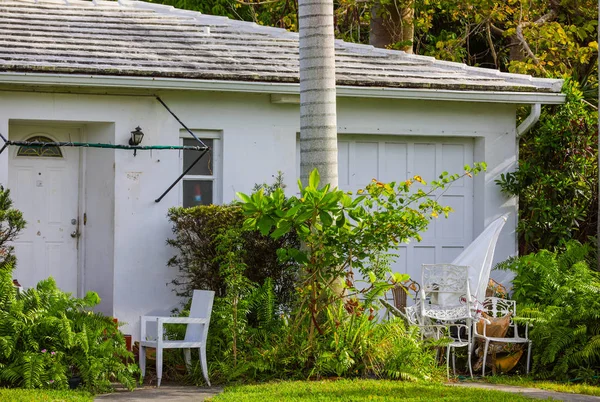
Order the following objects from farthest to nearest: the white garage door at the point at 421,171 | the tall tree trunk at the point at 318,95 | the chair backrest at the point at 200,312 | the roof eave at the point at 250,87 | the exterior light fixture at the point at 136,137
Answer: the white garage door at the point at 421,171, the exterior light fixture at the point at 136,137, the roof eave at the point at 250,87, the tall tree trunk at the point at 318,95, the chair backrest at the point at 200,312

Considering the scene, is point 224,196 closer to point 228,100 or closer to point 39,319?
point 228,100

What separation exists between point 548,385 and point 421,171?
438 cm

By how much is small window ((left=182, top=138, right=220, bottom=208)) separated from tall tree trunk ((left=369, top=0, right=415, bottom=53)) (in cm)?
796

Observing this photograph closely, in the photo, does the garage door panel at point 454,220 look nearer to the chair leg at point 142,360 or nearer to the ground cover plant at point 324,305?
the ground cover plant at point 324,305

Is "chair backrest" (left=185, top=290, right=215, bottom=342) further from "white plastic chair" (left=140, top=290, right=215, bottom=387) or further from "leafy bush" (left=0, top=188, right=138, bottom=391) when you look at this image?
"leafy bush" (left=0, top=188, right=138, bottom=391)

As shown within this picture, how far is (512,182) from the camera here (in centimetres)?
1307

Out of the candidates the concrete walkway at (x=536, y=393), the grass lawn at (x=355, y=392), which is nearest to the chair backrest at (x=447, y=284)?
the concrete walkway at (x=536, y=393)

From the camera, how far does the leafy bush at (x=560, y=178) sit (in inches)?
512

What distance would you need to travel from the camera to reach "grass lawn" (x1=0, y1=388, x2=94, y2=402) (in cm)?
790

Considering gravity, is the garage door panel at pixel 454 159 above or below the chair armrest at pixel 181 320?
above

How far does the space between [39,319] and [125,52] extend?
14.1 feet

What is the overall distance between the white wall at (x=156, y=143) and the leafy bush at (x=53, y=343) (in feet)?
7.32

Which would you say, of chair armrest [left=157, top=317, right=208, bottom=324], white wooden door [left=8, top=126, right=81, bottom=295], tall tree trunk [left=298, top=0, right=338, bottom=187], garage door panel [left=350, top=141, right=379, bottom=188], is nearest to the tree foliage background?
garage door panel [left=350, top=141, right=379, bottom=188]

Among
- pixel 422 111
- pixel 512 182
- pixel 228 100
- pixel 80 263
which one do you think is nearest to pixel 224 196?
pixel 228 100
